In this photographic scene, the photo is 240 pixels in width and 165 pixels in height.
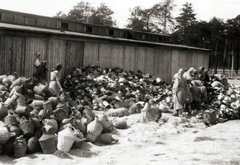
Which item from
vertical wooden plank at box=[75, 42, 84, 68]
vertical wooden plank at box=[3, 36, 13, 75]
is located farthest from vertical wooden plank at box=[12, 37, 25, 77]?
vertical wooden plank at box=[75, 42, 84, 68]

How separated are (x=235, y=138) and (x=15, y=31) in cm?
1006

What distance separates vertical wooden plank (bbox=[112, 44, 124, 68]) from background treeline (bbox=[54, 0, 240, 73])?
2990cm

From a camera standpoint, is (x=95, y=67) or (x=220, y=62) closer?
(x=95, y=67)

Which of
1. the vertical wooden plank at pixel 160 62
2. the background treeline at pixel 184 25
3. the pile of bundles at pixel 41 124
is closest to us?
the pile of bundles at pixel 41 124

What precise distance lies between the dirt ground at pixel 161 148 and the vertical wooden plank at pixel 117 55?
8568 mm

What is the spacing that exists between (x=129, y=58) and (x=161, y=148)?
12543 mm

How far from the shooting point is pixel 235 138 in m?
8.88

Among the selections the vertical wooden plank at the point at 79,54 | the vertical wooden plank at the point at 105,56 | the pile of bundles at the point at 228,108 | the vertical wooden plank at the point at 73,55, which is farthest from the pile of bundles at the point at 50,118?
the vertical wooden plank at the point at 105,56

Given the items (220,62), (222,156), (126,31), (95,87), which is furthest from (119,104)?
(220,62)

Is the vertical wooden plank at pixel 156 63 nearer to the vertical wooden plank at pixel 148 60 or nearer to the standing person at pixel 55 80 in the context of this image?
the vertical wooden plank at pixel 148 60

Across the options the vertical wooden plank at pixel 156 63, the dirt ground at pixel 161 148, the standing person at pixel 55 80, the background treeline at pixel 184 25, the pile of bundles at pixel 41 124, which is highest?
the background treeline at pixel 184 25

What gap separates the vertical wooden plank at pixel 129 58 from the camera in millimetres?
19672

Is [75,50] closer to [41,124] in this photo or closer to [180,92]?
[180,92]

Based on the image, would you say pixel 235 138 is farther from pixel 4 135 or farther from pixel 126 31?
pixel 126 31
